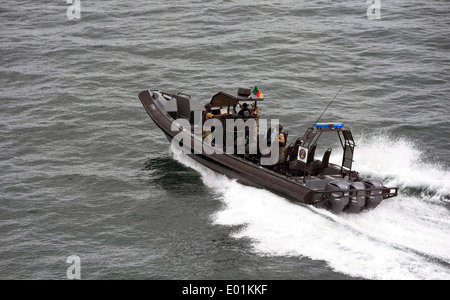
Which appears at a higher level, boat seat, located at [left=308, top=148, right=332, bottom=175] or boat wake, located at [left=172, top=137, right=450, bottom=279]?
A: boat seat, located at [left=308, top=148, right=332, bottom=175]

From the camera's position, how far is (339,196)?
52.1 feet

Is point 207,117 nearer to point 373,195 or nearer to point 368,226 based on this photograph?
point 373,195

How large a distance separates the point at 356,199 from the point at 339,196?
0.47 meters
